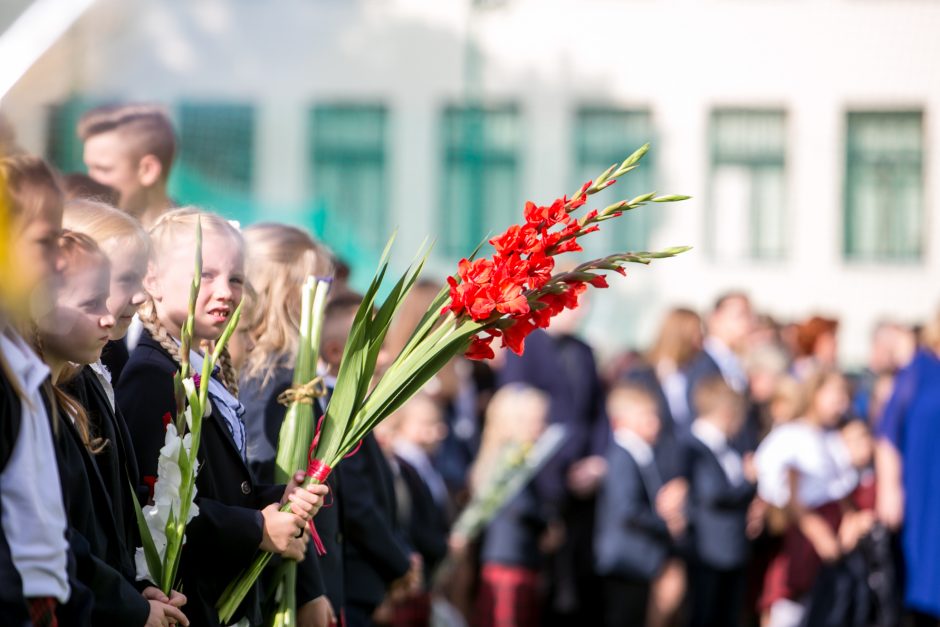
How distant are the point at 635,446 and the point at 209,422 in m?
5.65

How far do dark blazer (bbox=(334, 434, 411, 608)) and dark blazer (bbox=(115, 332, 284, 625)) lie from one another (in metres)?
1.12

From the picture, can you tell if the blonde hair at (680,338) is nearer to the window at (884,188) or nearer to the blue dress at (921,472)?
the blue dress at (921,472)

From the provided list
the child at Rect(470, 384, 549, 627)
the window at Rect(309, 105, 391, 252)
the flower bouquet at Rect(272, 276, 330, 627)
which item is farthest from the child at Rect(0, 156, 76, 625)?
the window at Rect(309, 105, 391, 252)

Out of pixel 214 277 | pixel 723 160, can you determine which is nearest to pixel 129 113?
pixel 214 277

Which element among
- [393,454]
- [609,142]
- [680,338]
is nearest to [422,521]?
[393,454]

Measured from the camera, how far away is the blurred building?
20297 millimetres

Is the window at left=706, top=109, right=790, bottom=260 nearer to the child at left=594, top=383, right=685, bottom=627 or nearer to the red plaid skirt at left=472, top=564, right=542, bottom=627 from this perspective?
the child at left=594, top=383, right=685, bottom=627

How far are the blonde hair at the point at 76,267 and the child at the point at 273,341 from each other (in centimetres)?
115

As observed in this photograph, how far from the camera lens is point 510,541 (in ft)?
30.1

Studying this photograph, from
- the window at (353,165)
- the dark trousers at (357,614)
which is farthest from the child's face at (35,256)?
the window at (353,165)

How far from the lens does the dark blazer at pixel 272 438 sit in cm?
462

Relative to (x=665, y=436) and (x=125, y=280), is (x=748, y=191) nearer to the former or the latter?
(x=665, y=436)

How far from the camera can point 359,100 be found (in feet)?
67.6

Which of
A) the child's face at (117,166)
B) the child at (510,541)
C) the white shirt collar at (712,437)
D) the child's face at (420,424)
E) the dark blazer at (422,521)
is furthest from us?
the white shirt collar at (712,437)
